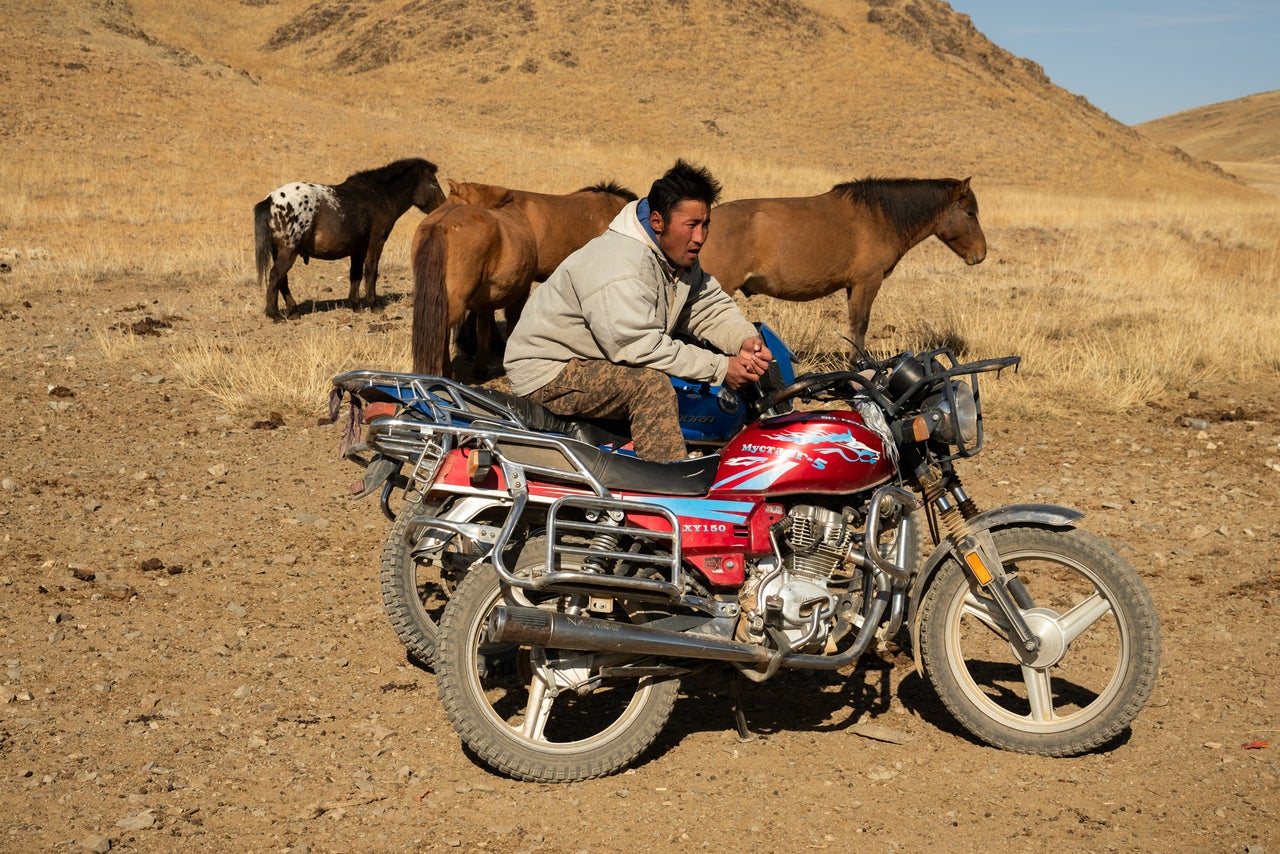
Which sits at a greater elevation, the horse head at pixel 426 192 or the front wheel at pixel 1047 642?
the horse head at pixel 426 192

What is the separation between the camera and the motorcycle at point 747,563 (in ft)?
11.0

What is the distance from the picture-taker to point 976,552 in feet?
11.7

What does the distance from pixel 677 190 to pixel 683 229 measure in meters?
0.14

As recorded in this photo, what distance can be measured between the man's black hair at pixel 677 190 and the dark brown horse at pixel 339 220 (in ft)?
25.1

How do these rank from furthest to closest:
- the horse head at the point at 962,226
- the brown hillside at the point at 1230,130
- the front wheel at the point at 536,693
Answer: the brown hillside at the point at 1230,130, the horse head at the point at 962,226, the front wheel at the point at 536,693

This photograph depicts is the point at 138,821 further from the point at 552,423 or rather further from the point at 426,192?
the point at 426,192

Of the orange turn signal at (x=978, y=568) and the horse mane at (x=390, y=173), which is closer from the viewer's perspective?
the orange turn signal at (x=978, y=568)

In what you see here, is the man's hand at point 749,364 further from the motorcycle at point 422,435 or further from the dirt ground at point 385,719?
the dirt ground at point 385,719

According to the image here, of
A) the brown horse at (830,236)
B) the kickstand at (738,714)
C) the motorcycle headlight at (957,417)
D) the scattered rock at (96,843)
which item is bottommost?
the scattered rock at (96,843)

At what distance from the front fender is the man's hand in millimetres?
854

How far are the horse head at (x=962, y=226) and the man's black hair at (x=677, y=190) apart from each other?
6.76 metres

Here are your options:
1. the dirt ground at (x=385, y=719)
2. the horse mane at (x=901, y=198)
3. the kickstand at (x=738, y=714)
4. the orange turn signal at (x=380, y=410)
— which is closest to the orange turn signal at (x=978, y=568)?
the dirt ground at (x=385, y=719)

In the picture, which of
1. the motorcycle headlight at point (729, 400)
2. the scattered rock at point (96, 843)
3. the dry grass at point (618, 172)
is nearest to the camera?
the scattered rock at point (96, 843)

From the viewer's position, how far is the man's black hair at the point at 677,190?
3982 mm
